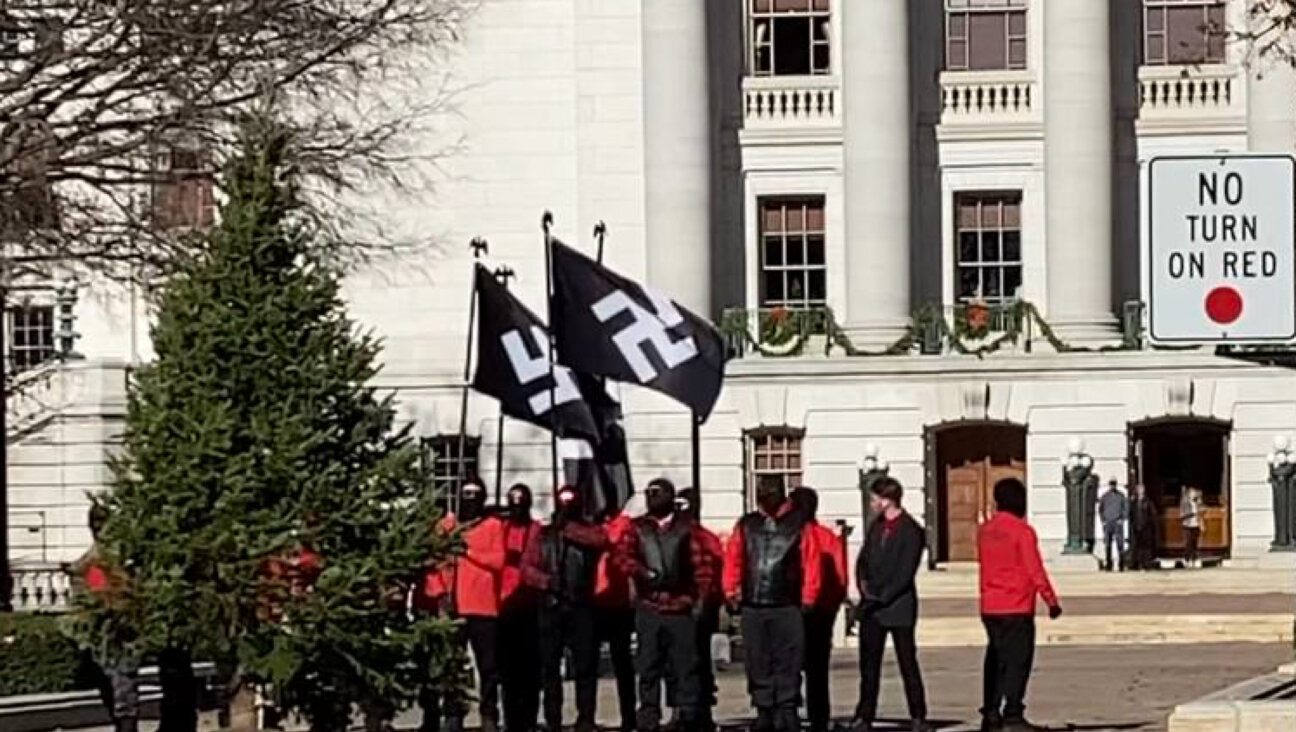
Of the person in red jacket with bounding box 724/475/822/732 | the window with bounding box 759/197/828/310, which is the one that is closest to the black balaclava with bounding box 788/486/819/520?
the person in red jacket with bounding box 724/475/822/732

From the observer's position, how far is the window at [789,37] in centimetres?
6169

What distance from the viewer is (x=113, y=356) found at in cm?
5975

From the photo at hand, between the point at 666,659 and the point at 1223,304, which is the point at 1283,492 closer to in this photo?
the point at 666,659

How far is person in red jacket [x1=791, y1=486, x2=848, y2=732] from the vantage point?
24.0 meters

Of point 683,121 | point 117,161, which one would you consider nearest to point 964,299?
point 683,121

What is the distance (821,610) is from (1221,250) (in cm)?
1131

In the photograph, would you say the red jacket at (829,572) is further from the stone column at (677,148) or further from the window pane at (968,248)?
the window pane at (968,248)

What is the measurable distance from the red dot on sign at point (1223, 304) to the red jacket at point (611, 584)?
12566mm

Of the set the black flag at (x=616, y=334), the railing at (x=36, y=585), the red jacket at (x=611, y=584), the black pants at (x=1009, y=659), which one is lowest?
the railing at (x=36, y=585)

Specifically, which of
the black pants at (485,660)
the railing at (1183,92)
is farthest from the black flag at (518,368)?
the railing at (1183,92)

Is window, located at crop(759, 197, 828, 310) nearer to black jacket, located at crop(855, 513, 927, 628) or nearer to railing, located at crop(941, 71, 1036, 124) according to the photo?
railing, located at crop(941, 71, 1036, 124)

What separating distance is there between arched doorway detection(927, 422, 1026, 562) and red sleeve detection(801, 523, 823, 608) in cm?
3481

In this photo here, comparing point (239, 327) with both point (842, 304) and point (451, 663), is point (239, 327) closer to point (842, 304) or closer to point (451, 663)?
point (451, 663)

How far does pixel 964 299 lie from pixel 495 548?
3778 cm
